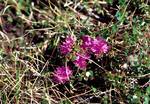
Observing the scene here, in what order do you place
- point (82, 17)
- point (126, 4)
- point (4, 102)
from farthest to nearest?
point (82, 17) → point (126, 4) → point (4, 102)

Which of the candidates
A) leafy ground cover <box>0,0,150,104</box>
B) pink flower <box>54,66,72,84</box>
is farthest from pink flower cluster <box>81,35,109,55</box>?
pink flower <box>54,66,72,84</box>

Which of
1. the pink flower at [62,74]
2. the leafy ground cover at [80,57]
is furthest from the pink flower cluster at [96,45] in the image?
the pink flower at [62,74]

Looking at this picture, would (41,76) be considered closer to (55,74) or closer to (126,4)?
(55,74)

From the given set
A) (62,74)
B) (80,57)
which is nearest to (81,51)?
(80,57)

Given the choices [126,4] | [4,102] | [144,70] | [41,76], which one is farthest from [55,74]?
[126,4]

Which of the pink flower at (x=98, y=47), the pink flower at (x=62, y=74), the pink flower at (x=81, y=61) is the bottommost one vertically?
the pink flower at (x=62, y=74)

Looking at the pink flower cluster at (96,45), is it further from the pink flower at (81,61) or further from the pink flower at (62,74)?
the pink flower at (62,74)

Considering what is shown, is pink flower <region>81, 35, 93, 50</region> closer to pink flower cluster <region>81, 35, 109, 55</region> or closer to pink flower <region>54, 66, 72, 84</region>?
pink flower cluster <region>81, 35, 109, 55</region>
